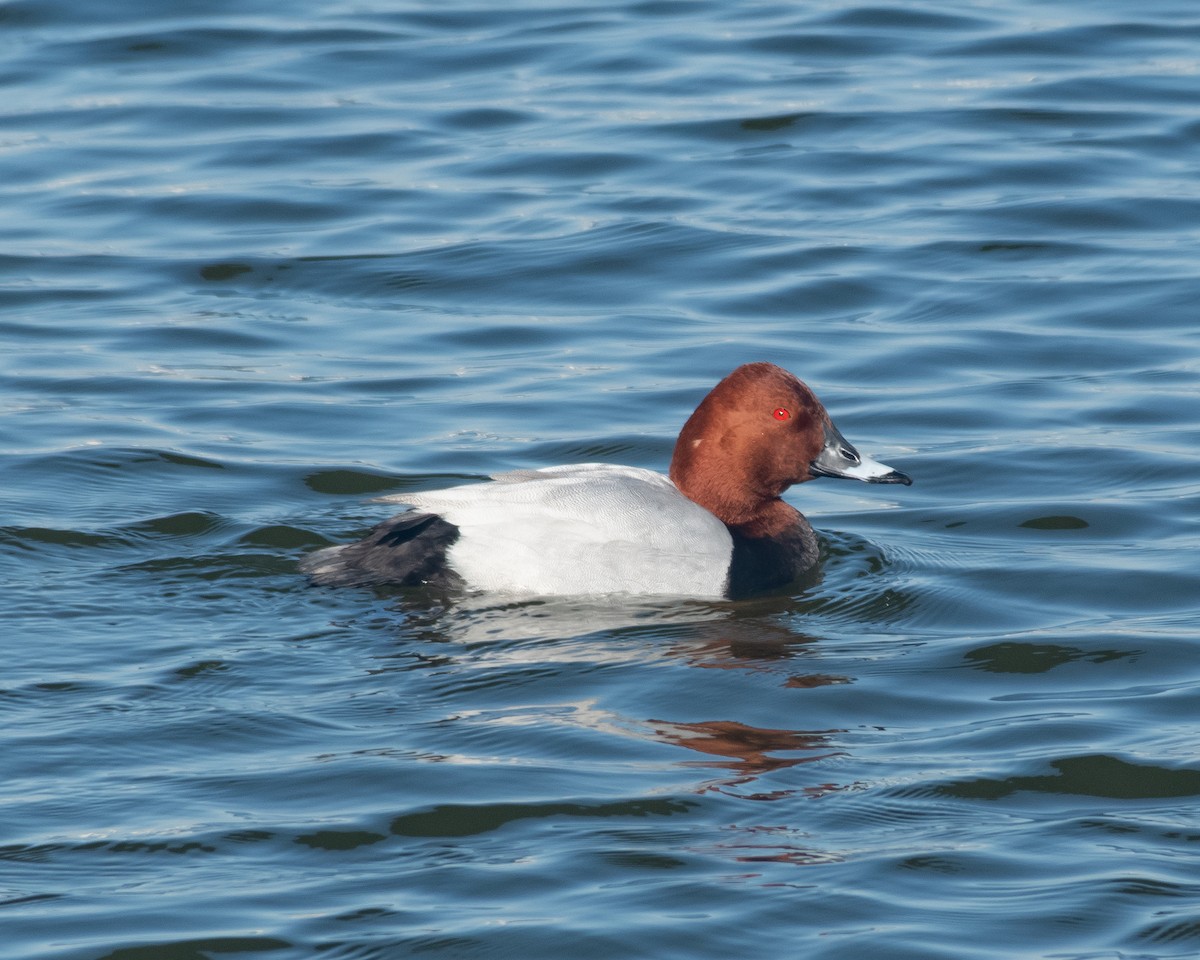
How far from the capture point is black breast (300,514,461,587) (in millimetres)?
6914

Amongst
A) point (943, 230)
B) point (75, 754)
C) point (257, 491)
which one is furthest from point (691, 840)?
point (943, 230)

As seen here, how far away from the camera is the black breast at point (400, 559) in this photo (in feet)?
22.7

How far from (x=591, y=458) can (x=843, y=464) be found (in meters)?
1.47

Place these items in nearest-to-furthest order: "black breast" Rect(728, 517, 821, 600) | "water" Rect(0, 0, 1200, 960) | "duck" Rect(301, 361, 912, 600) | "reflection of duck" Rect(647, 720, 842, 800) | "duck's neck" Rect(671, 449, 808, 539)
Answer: "water" Rect(0, 0, 1200, 960) → "reflection of duck" Rect(647, 720, 842, 800) → "duck" Rect(301, 361, 912, 600) → "black breast" Rect(728, 517, 821, 600) → "duck's neck" Rect(671, 449, 808, 539)

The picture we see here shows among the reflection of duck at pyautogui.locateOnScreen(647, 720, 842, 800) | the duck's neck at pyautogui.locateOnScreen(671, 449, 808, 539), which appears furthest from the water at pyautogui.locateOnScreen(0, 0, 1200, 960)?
the duck's neck at pyautogui.locateOnScreen(671, 449, 808, 539)

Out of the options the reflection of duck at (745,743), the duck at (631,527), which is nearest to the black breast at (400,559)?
the duck at (631,527)

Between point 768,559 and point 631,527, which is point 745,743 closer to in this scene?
point 631,527

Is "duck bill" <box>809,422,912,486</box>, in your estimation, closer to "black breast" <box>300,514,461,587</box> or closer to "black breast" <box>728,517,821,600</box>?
"black breast" <box>728,517,821,600</box>

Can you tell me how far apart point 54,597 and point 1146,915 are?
12.7ft

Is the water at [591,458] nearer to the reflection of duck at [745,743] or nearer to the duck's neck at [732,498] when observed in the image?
the reflection of duck at [745,743]

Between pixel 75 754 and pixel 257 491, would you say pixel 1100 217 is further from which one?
pixel 75 754

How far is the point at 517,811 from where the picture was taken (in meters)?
5.22

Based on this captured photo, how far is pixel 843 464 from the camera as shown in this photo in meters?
7.51

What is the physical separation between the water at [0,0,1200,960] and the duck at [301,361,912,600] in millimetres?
114
